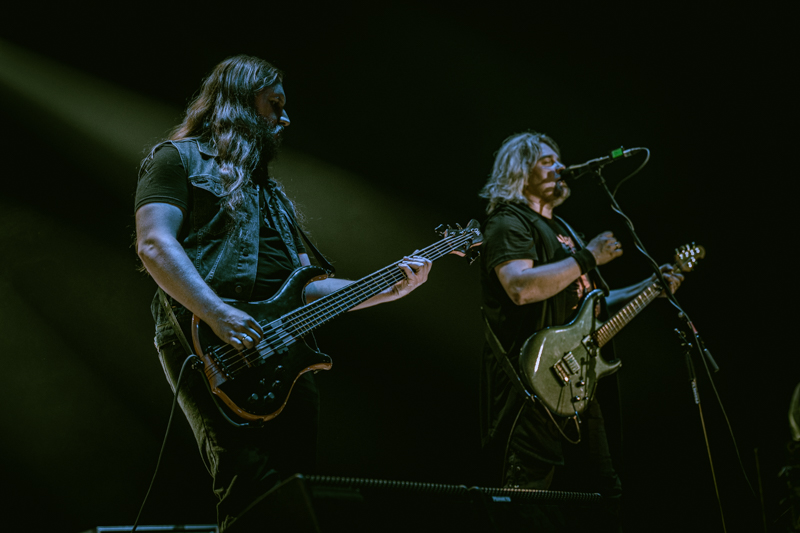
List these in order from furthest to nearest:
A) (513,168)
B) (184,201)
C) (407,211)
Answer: (407,211) → (513,168) → (184,201)

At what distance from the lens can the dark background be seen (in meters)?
2.74

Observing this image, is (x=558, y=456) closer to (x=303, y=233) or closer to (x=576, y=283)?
(x=576, y=283)

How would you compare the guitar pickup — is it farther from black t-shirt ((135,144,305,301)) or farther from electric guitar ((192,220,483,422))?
black t-shirt ((135,144,305,301))

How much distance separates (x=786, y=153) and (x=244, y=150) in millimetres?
3952

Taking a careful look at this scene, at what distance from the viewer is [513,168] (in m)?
3.35

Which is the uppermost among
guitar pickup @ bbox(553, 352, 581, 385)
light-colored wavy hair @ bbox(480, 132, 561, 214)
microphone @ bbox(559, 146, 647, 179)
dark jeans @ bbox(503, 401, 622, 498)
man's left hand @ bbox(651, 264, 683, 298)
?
light-colored wavy hair @ bbox(480, 132, 561, 214)

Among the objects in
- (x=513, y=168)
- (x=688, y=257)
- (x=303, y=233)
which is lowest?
(x=688, y=257)

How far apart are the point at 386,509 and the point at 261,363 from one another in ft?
2.27

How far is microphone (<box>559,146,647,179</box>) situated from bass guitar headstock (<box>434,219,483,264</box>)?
59cm

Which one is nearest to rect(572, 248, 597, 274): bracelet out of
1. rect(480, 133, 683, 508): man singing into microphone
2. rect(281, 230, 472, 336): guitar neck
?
rect(480, 133, 683, 508): man singing into microphone

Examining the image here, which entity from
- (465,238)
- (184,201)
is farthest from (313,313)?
(465,238)

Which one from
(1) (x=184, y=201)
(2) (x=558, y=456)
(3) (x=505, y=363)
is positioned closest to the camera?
(1) (x=184, y=201)

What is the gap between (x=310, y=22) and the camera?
3.56 m

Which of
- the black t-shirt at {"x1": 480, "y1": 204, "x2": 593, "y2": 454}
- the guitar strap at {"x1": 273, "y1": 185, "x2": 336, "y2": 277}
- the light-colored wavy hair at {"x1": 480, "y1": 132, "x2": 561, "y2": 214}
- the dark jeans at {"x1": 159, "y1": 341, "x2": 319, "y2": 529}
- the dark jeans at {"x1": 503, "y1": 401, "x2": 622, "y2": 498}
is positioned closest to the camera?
the dark jeans at {"x1": 159, "y1": 341, "x2": 319, "y2": 529}
